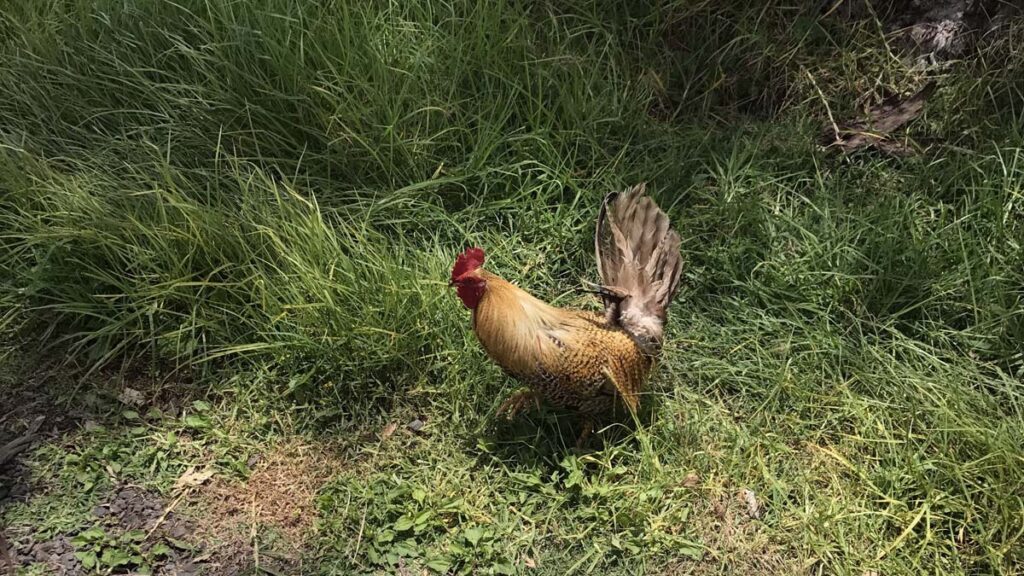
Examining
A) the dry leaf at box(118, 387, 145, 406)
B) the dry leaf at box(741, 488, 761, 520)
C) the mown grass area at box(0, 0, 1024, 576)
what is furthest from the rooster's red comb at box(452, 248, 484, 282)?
the dry leaf at box(118, 387, 145, 406)

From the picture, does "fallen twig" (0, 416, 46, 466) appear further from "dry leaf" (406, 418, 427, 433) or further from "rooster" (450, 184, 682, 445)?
"rooster" (450, 184, 682, 445)

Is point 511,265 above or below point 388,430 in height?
above

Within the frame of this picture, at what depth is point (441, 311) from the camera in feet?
10.0

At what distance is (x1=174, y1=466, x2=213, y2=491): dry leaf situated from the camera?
9.17ft

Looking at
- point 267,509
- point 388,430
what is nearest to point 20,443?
point 267,509

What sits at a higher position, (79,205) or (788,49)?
(788,49)

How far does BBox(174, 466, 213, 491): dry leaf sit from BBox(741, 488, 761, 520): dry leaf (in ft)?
6.66

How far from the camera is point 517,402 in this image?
288 cm

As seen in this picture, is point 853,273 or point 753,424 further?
point 853,273

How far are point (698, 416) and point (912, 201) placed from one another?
1.34 meters

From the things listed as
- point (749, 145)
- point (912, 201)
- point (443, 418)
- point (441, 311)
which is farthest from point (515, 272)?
point (912, 201)

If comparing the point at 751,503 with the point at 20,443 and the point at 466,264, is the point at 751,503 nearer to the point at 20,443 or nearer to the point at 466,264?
the point at 466,264

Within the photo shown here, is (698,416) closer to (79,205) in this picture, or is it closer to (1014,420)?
(1014,420)

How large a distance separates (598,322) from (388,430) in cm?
96
